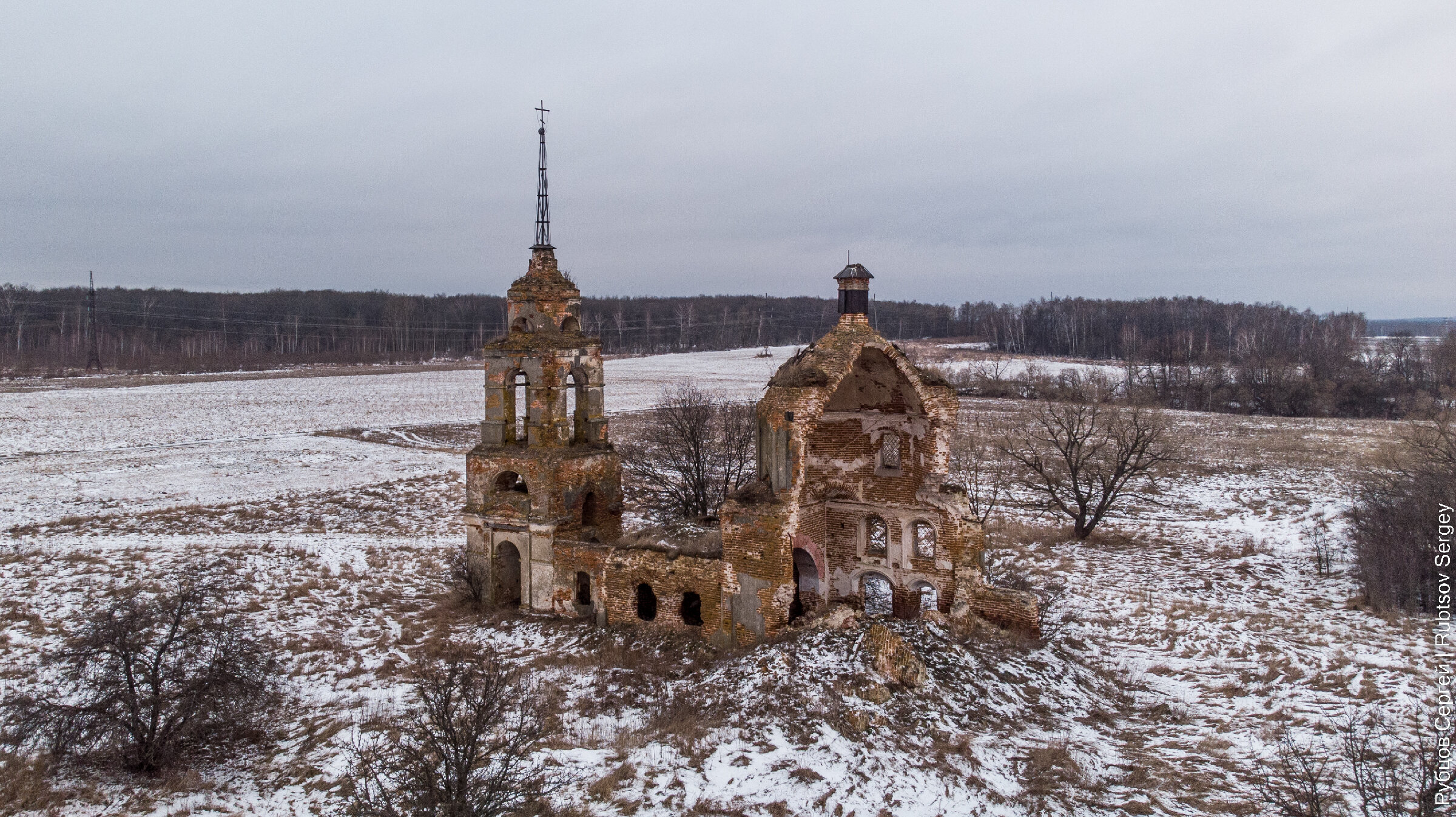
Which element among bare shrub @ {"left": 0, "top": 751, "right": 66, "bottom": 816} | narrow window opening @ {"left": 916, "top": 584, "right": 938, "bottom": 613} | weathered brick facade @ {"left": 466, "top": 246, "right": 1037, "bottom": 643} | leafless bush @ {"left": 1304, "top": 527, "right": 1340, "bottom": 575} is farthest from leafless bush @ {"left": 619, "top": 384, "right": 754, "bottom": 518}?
leafless bush @ {"left": 1304, "top": 527, "right": 1340, "bottom": 575}

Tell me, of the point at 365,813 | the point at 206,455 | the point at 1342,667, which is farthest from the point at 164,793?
the point at 206,455

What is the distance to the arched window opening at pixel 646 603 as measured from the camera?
17.6 m

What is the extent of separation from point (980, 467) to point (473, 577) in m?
22.6

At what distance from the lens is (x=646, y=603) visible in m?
18.1

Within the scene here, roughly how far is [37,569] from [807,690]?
20293mm

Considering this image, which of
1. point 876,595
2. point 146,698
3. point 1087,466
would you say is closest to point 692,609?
point 876,595

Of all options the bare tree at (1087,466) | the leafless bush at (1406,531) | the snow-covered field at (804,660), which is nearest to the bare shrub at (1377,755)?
the snow-covered field at (804,660)

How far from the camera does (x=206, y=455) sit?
1447 inches

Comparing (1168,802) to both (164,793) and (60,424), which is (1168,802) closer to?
(164,793)

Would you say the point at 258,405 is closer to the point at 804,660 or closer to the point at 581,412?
the point at 581,412

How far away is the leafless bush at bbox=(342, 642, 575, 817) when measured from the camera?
865 cm

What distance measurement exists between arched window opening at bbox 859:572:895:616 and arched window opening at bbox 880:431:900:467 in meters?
2.42

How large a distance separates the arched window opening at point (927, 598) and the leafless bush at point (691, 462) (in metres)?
5.46

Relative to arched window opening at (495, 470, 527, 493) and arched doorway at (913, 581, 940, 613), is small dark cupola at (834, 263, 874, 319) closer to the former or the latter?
arched doorway at (913, 581, 940, 613)
